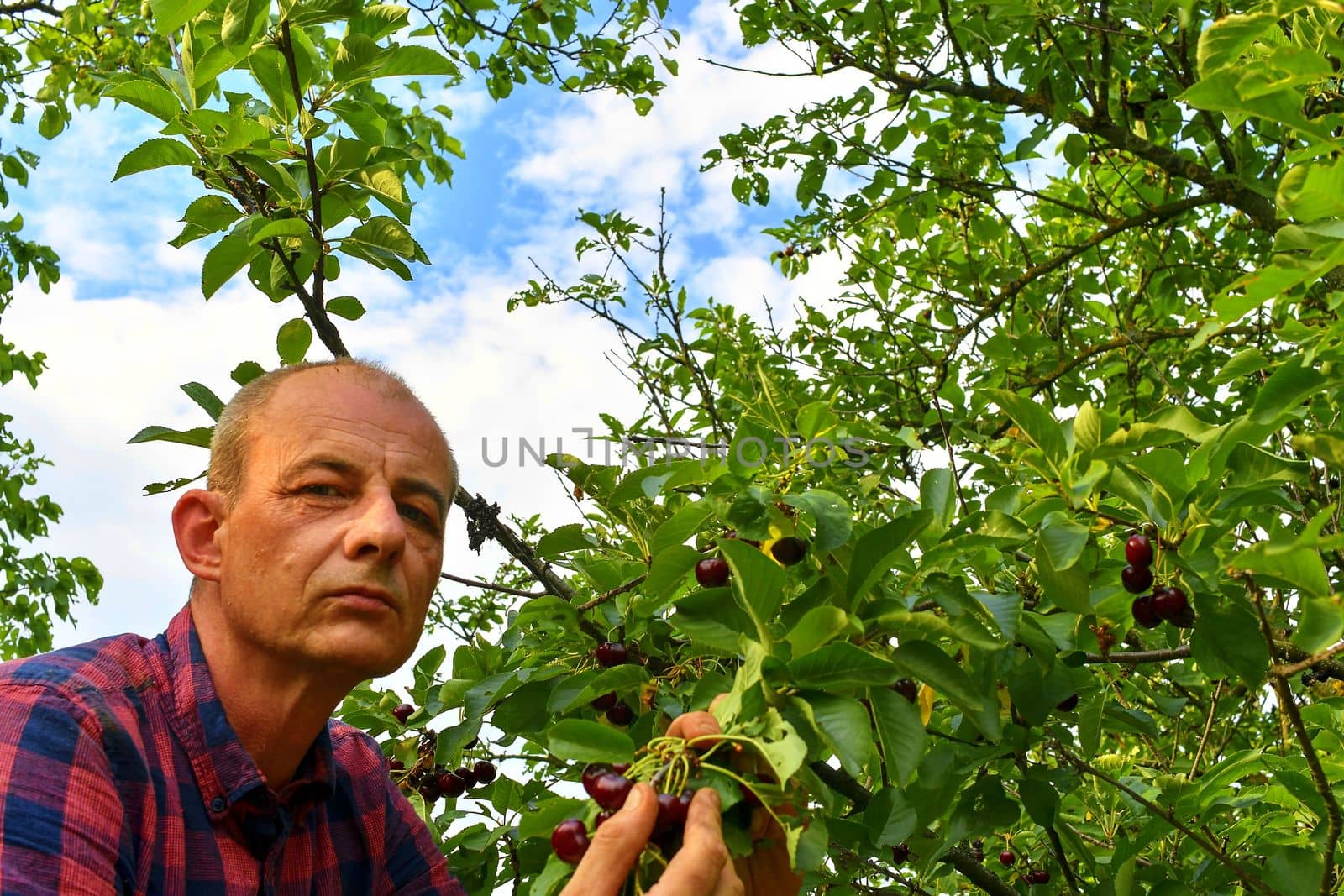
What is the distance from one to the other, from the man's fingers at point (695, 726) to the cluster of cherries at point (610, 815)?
9cm

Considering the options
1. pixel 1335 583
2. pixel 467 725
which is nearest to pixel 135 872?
pixel 467 725

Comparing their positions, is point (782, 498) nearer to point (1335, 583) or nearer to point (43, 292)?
point (1335, 583)

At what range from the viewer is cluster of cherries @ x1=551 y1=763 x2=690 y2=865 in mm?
1178

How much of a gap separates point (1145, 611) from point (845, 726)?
27.7 inches

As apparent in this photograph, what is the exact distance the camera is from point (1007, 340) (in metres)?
4.09

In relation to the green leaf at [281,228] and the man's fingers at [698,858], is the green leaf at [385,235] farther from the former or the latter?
the man's fingers at [698,858]

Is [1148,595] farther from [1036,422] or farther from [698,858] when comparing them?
[698,858]

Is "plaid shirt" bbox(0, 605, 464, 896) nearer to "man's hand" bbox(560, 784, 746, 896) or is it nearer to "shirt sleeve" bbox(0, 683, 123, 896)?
"shirt sleeve" bbox(0, 683, 123, 896)

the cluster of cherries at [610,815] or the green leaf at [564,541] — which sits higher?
the green leaf at [564,541]

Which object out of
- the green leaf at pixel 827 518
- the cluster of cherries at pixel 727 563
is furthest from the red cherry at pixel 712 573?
the green leaf at pixel 827 518

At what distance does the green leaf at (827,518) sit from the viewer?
1.51 metres

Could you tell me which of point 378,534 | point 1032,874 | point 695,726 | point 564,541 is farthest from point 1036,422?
point 1032,874

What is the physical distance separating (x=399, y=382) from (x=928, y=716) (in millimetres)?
1120

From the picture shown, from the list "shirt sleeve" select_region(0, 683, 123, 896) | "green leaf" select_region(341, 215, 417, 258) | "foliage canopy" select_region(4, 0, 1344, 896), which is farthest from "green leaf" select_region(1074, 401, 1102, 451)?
"shirt sleeve" select_region(0, 683, 123, 896)
